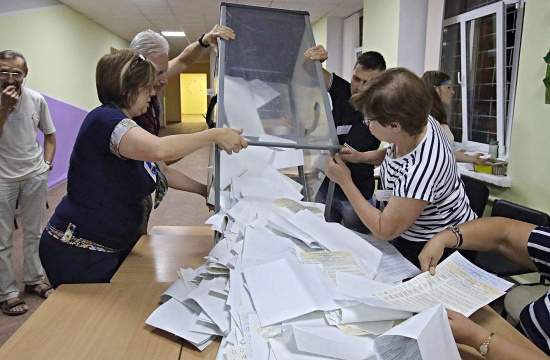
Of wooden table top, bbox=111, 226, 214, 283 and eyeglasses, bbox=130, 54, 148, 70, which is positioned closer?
eyeglasses, bbox=130, 54, 148, 70

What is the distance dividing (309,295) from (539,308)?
1.78ft

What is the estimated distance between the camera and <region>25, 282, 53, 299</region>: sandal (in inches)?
104

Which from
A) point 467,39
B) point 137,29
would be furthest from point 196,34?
point 467,39

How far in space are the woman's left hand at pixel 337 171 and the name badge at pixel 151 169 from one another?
61 centimetres

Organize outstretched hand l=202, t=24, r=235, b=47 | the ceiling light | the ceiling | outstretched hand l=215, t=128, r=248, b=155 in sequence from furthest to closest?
the ceiling light, the ceiling, outstretched hand l=202, t=24, r=235, b=47, outstretched hand l=215, t=128, r=248, b=155

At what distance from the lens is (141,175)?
4.62 feet

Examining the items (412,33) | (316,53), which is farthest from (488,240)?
(412,33)

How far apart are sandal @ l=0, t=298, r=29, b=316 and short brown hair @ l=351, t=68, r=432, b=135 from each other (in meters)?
2.32

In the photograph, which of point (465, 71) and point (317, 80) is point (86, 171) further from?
point (465, 71)

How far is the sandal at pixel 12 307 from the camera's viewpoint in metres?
2.44

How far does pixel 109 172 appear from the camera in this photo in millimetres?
1342

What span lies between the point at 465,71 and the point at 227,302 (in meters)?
3.37

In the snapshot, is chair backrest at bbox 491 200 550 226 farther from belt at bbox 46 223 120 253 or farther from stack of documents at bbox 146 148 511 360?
belt at bbox 46 223 120 253

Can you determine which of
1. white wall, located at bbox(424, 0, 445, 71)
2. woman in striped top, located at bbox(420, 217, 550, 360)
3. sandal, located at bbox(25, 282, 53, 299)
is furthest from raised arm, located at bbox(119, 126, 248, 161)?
white wall, located at bbox(424, 0, 445, 71)
